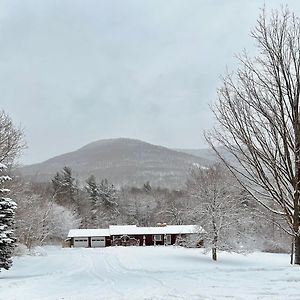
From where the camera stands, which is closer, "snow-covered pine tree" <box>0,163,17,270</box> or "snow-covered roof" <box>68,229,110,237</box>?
"snow-covered pine tree" <box>0,163,17,270</box>

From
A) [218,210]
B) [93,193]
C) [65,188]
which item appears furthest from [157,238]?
[218,210]

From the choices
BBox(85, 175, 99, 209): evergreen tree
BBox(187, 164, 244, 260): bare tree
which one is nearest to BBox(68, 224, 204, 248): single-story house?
BBox(85, 175, 99, 209): evergreen tree

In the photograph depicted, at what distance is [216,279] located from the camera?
1116 cm

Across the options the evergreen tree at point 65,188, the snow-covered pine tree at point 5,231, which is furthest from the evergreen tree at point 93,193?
the snow-covered pine tree at point 5,231

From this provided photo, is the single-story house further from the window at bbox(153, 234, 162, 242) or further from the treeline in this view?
the treeline

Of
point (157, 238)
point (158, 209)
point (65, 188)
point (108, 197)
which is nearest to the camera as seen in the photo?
point (157, 238)

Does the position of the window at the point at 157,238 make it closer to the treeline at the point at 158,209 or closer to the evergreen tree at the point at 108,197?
Answer: the treeline at the point at 158,209

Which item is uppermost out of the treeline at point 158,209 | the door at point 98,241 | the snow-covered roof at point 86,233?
the treeline at point 158,209

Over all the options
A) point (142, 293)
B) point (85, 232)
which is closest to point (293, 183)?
point (142, 293)

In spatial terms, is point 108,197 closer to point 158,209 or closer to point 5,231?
point 158,209

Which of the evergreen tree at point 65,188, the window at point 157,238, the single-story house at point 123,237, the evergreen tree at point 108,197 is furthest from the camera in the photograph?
the evergreen tree at point 108,197

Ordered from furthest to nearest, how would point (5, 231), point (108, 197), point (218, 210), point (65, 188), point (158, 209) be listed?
point (158, 209) → point (108, 197) → point (65, 188) → point (218, 210) → point (5, 231)

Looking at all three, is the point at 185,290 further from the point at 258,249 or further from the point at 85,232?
the point at 85,232

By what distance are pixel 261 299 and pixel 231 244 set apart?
3167 centimetres
